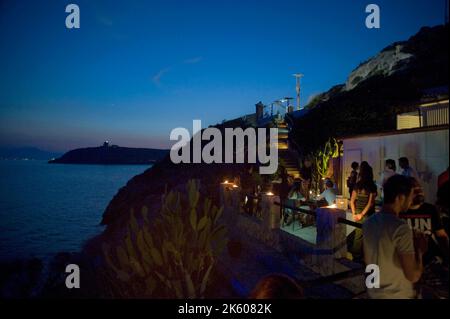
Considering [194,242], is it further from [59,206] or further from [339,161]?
[59,206]

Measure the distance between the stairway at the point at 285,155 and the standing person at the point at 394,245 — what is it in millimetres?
13800

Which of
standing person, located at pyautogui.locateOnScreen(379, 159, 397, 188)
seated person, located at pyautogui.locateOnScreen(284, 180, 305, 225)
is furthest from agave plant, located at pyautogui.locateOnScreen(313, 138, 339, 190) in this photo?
standing person, located at pyautogui.locateOnScreen(379, 159, 397, 188)

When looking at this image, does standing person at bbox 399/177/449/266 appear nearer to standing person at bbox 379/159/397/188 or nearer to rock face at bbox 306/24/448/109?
standing person at bbox 379/159/397/188

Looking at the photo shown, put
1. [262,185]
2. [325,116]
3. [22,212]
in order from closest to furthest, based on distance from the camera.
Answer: [262,185]
[325,116]
[22,212]

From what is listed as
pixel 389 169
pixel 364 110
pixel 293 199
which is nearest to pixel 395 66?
pixel 364 110

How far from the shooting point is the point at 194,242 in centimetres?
711

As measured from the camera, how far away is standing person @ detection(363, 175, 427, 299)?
262 cm

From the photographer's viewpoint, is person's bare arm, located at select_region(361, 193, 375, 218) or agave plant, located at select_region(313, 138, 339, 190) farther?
agave plant, located at select_region(313, 138, 339, 190)

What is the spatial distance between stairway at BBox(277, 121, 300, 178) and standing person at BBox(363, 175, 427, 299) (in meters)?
13.8

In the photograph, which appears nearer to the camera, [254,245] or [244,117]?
[254,245]

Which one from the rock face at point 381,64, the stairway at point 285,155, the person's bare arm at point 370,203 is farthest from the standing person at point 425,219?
the rock face at point 381,64
